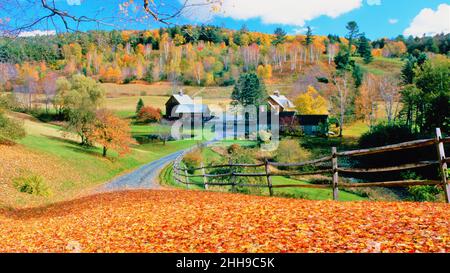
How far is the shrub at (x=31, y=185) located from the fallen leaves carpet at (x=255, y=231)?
47.3ft

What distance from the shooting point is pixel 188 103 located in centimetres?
8569

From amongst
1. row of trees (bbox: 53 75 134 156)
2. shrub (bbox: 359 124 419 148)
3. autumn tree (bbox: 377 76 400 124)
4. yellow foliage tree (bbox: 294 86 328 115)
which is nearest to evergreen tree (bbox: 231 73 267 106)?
yellow foliage tree (bbox: 294 86 328 115)

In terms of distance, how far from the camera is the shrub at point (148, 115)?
79.4m

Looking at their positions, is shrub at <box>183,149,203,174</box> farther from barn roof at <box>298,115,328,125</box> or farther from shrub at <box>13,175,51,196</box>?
barn roof at <box>298,115,328,125</box>

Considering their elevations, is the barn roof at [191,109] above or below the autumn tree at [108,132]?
above

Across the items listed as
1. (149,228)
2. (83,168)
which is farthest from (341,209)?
(83,168)

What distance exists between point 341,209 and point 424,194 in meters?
20.0

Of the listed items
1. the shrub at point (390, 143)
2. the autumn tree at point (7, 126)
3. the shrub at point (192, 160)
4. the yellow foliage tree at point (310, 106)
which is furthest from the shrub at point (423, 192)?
the yellow foliage tree at point (310, 106)

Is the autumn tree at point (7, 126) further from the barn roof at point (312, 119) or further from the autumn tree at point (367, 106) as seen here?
the autumn tree at point (367, 106)

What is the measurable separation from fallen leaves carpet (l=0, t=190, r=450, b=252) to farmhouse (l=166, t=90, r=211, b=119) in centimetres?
7161

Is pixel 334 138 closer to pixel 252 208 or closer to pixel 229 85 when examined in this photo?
pixel 229 85

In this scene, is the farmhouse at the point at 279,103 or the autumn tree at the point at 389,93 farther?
the farmhouse at the point at 279,103

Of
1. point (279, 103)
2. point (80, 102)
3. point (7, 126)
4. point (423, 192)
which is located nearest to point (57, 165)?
point (7, 126)

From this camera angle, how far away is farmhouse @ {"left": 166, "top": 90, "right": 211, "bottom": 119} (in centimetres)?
8231
